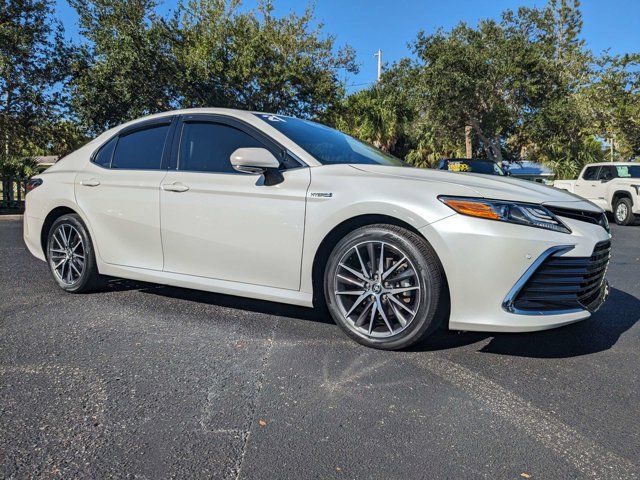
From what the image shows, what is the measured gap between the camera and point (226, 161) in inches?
155

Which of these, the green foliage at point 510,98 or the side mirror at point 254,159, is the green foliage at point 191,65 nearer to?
the green foliage at point 510,98

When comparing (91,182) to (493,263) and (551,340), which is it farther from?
(551,340)

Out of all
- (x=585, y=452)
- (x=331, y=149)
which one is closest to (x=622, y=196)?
(x=331, y=149)

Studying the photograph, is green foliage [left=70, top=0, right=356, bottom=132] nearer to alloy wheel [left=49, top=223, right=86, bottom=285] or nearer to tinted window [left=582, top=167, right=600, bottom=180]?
tinted window [left=582, top=167, right=600, bottom=180]

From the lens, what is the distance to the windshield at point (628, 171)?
13.3 metres

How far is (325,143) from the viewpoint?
403cm

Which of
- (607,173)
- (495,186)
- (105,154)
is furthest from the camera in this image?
(607,173)

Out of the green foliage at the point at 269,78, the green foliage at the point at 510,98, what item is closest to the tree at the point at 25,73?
the green foliage at the point at 269,78

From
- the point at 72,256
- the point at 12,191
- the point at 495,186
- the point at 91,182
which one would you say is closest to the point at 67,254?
the point at 72,256

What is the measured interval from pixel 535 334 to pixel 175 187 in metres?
2.85

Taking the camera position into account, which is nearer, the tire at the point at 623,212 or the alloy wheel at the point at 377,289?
the alloy wheel at the point at 377,289

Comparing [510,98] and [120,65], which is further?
[510,98]

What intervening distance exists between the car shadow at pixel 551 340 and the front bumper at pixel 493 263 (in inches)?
16.9

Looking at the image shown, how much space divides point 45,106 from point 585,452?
60.2ft
